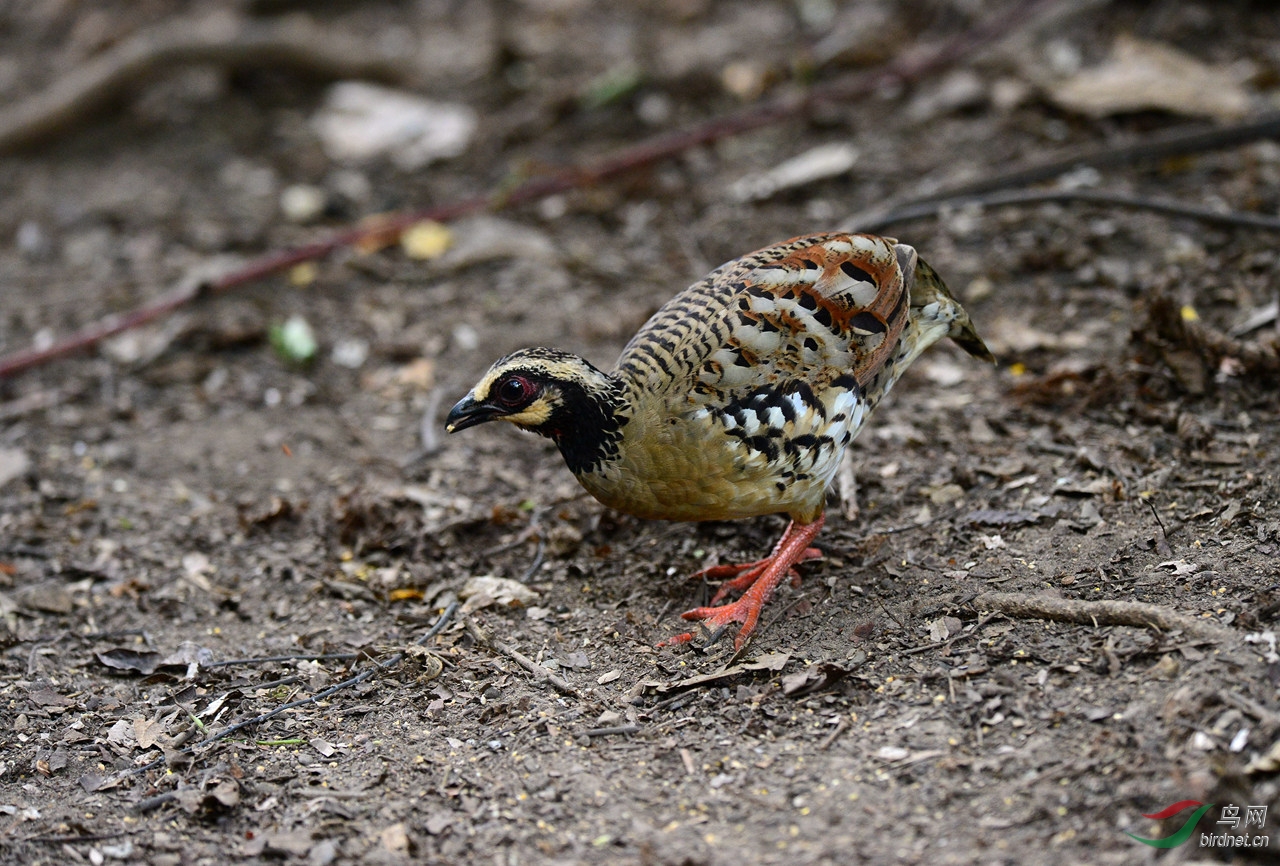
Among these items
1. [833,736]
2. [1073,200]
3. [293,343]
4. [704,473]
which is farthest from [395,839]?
[1073,200]

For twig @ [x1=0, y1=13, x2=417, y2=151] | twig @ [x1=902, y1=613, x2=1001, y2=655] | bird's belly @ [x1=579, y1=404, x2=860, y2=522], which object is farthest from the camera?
twig @ [x1=0, y1=13, x2=417, y2=151]

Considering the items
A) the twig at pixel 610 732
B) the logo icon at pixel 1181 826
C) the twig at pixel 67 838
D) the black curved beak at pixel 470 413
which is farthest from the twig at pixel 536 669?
the logo icon at pixel 1181 826

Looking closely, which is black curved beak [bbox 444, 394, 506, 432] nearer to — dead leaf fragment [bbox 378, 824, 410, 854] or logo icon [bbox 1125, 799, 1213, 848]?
dead leaf fragment [bbox 378, 824, 410, 854]

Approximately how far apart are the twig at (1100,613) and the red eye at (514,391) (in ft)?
6.18

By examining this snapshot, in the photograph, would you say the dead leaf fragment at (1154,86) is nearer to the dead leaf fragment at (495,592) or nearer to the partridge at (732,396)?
the partridge at (732,396)

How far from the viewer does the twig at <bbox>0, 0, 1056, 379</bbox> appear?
761 cm

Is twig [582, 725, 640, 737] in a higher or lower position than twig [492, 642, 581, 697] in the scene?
lower

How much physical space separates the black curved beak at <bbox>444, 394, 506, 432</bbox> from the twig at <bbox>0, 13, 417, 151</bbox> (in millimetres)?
6229

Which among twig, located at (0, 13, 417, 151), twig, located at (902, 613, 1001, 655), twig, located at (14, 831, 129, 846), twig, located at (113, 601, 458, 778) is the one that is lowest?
twig, located at (902, 613, 1001, 655)

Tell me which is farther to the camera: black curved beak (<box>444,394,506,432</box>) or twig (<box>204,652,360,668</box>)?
twig (<box>204,652,360,668</box>)

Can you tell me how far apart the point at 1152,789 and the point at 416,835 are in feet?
7.31

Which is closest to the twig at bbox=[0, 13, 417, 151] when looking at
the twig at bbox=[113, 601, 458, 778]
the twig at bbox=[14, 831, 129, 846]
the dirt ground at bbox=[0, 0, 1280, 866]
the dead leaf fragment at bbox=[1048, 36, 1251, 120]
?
the dirt ground at bbox=[0, 0, 1280, 866]

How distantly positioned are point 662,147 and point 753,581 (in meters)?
4.32

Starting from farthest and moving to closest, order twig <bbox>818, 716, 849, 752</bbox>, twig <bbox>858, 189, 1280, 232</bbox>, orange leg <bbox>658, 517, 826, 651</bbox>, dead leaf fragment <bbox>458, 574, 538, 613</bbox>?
twig <bbox>858, 189, 1280, 232</bbox>, dead leaf fragment <bbox>458, 574, 538, 613</bbox>, orange leg <bbox>658, 517, 826, 651</bbox>, twig <bbox>818, 716, 849, 752</bbox>
